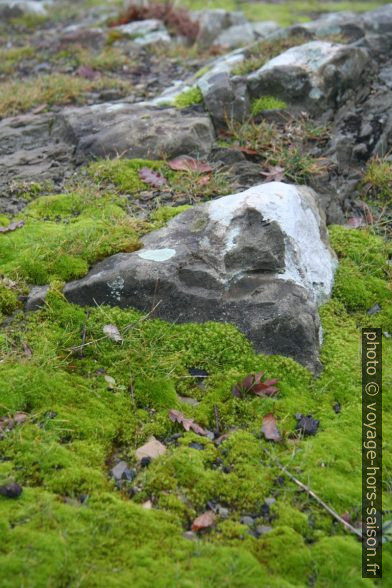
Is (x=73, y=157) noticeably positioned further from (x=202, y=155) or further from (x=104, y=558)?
(x=104, y=558)

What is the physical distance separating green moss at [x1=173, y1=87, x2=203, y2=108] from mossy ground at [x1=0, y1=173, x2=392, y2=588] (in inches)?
160

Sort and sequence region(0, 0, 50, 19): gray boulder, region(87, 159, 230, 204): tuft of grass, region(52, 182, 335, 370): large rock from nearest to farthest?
1. region(52, 182, 335, 370): large rock
2. region(87, 159, 230, 204): tuft of grass
3. region(0, 0, 50, 19): gray boulder

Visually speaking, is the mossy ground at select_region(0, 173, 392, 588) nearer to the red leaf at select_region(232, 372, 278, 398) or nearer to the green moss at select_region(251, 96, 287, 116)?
the red leaf at select_region(232, 372, 278, 398)

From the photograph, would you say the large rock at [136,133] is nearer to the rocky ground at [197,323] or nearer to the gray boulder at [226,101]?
the rocky ground at [197,323]

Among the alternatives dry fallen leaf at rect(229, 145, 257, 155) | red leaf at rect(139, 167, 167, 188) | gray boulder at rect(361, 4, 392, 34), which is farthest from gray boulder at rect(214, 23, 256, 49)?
red leaf at rect(139, 167, 167, 188)

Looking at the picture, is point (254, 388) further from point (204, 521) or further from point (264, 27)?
point (264, 27)

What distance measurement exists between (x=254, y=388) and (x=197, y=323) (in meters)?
0.84

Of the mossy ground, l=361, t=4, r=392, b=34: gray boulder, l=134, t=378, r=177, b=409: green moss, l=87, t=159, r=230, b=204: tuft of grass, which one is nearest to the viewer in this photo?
the mossy ground

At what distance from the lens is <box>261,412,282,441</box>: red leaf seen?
4.29 meters

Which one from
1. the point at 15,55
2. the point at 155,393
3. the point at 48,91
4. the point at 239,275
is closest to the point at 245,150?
the point at 239,275

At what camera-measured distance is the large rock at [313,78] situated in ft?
29.2

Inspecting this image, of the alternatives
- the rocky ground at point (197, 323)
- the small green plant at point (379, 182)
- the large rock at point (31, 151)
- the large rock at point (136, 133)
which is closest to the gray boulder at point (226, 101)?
the rocky ground at point (197, 323)

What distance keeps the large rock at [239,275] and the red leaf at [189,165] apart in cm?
170

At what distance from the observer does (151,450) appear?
4176mm
